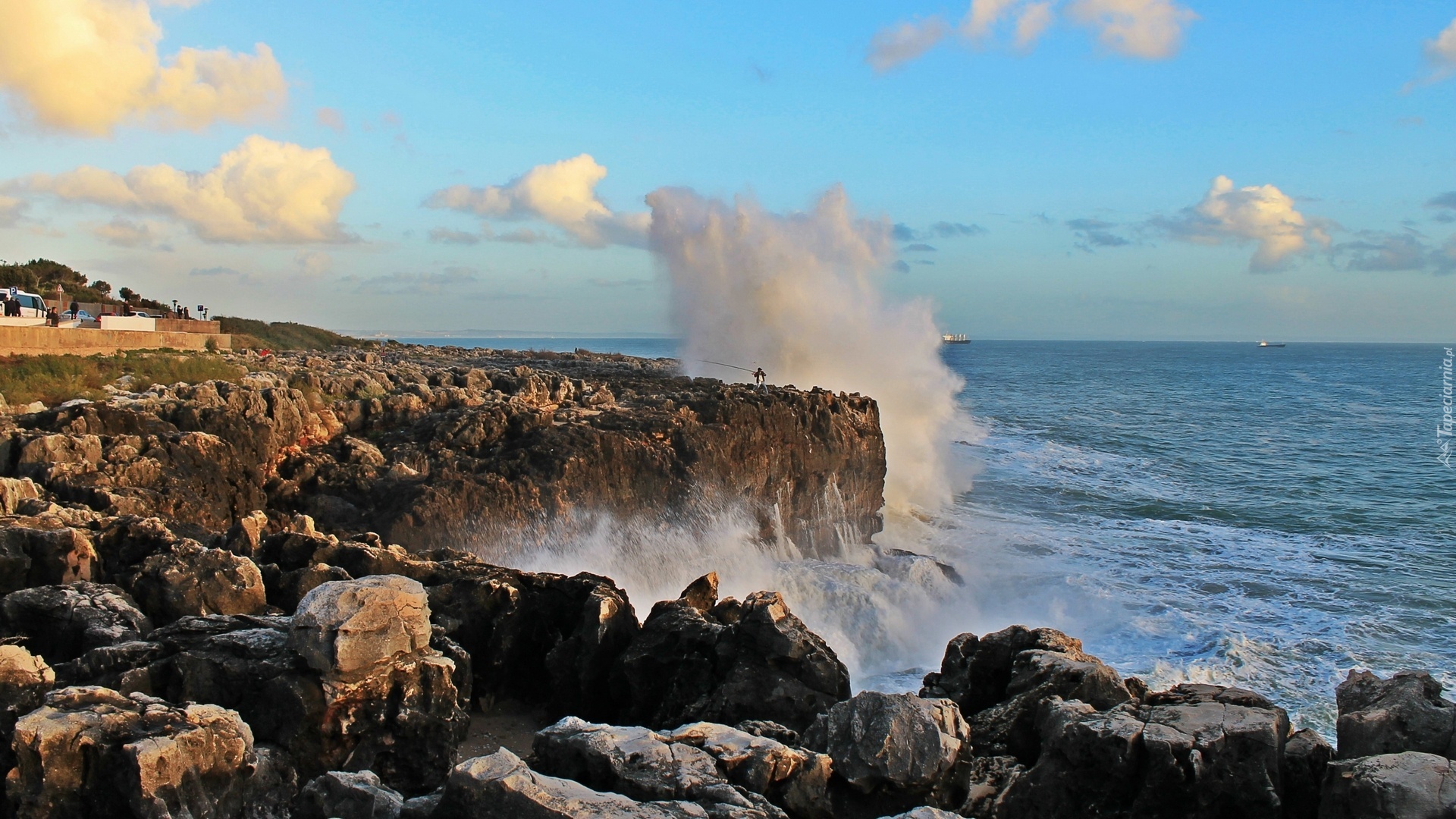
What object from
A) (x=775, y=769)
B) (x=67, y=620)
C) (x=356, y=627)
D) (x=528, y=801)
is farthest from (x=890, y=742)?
(x=67, y=620)

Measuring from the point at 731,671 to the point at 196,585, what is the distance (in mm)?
4922

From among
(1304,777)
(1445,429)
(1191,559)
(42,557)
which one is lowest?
(1191,559)

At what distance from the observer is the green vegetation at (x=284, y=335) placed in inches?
2232

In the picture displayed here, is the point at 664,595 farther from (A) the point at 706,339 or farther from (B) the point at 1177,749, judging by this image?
(A) the point at 706,339

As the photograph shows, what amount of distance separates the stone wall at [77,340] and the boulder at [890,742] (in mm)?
23492

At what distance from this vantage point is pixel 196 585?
8867mm

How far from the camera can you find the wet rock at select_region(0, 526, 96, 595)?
8.95 m

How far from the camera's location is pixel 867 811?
6273mm

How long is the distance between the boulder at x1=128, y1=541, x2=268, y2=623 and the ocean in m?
6.55

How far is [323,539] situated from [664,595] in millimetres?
6686

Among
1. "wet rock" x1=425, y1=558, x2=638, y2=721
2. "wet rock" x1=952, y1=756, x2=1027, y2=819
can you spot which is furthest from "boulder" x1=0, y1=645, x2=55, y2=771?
"wet rock" x1=952, y1=756, x2=1027, y2=819

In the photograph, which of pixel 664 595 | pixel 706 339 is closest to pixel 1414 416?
pixel 706 339

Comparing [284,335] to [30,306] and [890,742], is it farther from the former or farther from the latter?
[890,742]

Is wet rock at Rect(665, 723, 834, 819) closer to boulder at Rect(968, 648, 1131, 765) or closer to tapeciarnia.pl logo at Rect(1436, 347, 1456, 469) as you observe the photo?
boulder at Rect(968, 648, 1131, 765)
